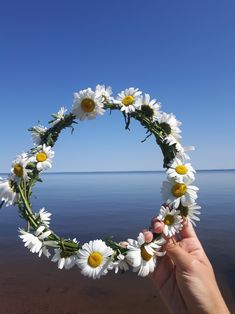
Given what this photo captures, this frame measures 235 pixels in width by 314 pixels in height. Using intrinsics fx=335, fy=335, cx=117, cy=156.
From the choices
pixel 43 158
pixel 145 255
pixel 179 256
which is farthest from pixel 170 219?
pixel 43 158

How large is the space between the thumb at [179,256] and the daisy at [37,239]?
1333 mm

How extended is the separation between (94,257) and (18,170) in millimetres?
1252

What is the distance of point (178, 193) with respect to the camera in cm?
340

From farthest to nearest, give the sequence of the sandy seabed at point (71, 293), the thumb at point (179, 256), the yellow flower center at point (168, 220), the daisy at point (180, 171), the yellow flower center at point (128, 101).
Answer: the sandy seabed at point (71, 293)
the yellow flower center at point (128, 101)
the thumb at point (179, 256)
the yellow flower center at point (168, 220)
the daisy at point (180, 171)

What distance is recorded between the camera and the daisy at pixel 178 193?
3.38 metres

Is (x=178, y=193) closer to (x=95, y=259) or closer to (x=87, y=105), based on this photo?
(x=95, y=259)

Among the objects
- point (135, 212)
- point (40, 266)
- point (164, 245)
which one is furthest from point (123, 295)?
point (135, 212)

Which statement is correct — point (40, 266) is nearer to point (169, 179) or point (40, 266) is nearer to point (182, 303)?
point (182, 303)

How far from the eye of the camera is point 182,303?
4086mm

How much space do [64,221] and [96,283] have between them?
12.8 meters

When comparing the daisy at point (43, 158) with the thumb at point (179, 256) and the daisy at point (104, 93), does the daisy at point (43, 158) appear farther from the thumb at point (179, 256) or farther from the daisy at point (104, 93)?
the thumb at point (179, 256)

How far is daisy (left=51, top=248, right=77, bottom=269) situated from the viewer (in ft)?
11.2

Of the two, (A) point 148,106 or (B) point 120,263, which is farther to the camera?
(A) point 148,106

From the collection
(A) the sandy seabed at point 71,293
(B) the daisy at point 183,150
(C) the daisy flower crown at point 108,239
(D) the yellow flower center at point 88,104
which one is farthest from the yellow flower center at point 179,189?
(A) the sandy seabed at point 71,293
